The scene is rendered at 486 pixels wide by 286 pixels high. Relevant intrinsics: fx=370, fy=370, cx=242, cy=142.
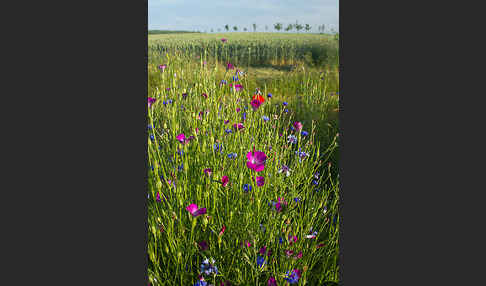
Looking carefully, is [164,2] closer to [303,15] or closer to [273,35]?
[273,35]

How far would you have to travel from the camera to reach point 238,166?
Answer: 7.47 ft

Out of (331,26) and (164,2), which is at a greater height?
(164,2)

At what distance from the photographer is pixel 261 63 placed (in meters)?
2.71

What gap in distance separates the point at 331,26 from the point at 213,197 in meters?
1.33

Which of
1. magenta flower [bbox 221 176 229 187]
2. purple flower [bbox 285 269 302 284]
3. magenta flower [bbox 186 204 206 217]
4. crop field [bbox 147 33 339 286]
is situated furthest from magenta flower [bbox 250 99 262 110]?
purple flower [bbox 285 269 302 284]

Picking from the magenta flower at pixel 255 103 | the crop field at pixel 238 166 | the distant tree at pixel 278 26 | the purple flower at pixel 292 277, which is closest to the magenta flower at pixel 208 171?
the crop field at pixel 238 166

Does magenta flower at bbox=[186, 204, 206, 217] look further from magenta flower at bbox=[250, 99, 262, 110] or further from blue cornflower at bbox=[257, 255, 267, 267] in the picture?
magenta flower at bbox=[250, 99, 262, 110]

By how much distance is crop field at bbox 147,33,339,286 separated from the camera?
2088mm

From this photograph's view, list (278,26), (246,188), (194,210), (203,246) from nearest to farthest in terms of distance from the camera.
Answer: (194,210)
(203,246)
(246,188)
(278,26)

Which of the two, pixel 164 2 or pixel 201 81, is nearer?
pixel 164 2

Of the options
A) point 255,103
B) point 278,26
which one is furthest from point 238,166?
point 278,26

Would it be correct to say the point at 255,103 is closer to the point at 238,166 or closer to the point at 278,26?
the point at 238,166

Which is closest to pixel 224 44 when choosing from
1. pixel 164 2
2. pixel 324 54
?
pixel 164 2

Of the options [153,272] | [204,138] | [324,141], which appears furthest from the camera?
[324,141]
